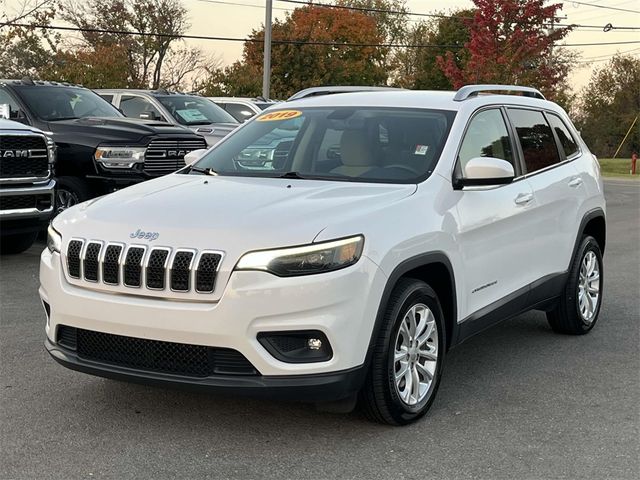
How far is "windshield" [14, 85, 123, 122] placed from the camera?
11.2 meters

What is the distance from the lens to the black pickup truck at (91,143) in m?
10.6

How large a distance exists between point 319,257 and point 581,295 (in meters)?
3.34

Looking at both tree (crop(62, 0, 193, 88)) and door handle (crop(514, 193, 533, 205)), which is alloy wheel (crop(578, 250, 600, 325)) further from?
tree (crop(62, 0, 193, 88))

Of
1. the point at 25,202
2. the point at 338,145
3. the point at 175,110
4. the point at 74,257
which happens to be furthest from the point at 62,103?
the point at 74,257

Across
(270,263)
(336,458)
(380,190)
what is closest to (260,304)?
(270,263)

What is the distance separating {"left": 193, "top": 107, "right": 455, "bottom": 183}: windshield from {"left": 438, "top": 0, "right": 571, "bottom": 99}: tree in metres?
35.7

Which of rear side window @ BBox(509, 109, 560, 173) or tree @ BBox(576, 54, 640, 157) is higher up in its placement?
rear side window @ BBox(509, 109, 560, 173)

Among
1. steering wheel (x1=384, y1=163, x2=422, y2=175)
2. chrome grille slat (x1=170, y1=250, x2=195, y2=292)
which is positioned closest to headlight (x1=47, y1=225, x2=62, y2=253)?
chrome grille slat (x1=170, y1=250, x2=195, y2=292)

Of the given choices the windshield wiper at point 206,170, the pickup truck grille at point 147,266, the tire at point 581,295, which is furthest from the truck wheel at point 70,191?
the pickup truck grille at point 147,266

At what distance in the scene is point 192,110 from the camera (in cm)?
1509

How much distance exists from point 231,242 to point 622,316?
14.7ft

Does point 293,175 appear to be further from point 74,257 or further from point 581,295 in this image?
point 581,295

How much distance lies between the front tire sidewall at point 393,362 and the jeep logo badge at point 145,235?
1.21m

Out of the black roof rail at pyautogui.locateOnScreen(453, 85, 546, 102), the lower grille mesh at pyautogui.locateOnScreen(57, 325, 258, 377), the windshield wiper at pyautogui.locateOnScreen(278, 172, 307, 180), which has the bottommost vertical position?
the lower grille mesh at pyautogui.locateOnScreen(57, 325, 258, 377)
